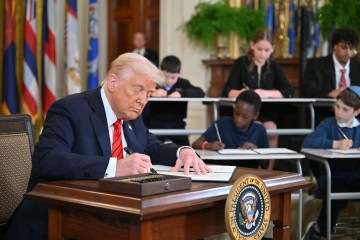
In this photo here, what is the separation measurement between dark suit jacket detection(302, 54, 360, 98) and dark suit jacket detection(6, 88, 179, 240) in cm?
344

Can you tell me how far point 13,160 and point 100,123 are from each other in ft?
1.70

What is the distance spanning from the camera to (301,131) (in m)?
5.44

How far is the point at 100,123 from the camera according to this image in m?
2.30

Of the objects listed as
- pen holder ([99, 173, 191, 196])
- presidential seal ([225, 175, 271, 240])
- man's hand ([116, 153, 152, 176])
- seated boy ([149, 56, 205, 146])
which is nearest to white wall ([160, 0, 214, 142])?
seated boy ([149, 56, 205, 146])

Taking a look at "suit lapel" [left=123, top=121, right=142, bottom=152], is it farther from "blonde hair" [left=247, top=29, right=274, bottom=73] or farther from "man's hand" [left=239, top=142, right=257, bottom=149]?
"blonde hair" [left=247, top=29, right=274, bottom=73]

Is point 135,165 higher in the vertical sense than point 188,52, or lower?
lower

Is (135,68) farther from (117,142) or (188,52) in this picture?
(188,52)

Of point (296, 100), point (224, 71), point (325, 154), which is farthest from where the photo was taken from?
point (224, 71)

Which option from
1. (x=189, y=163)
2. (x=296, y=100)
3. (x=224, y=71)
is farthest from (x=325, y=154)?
(x=224, y=71)

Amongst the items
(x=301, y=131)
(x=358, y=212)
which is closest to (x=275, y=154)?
(x=358, y=212)

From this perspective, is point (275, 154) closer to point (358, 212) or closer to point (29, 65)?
point (358, 212)

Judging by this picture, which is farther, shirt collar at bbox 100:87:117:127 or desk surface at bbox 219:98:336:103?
desk surface at bbox 219:98:336:103

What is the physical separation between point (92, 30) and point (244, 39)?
6.86ft

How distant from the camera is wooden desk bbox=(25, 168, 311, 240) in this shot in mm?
1647
